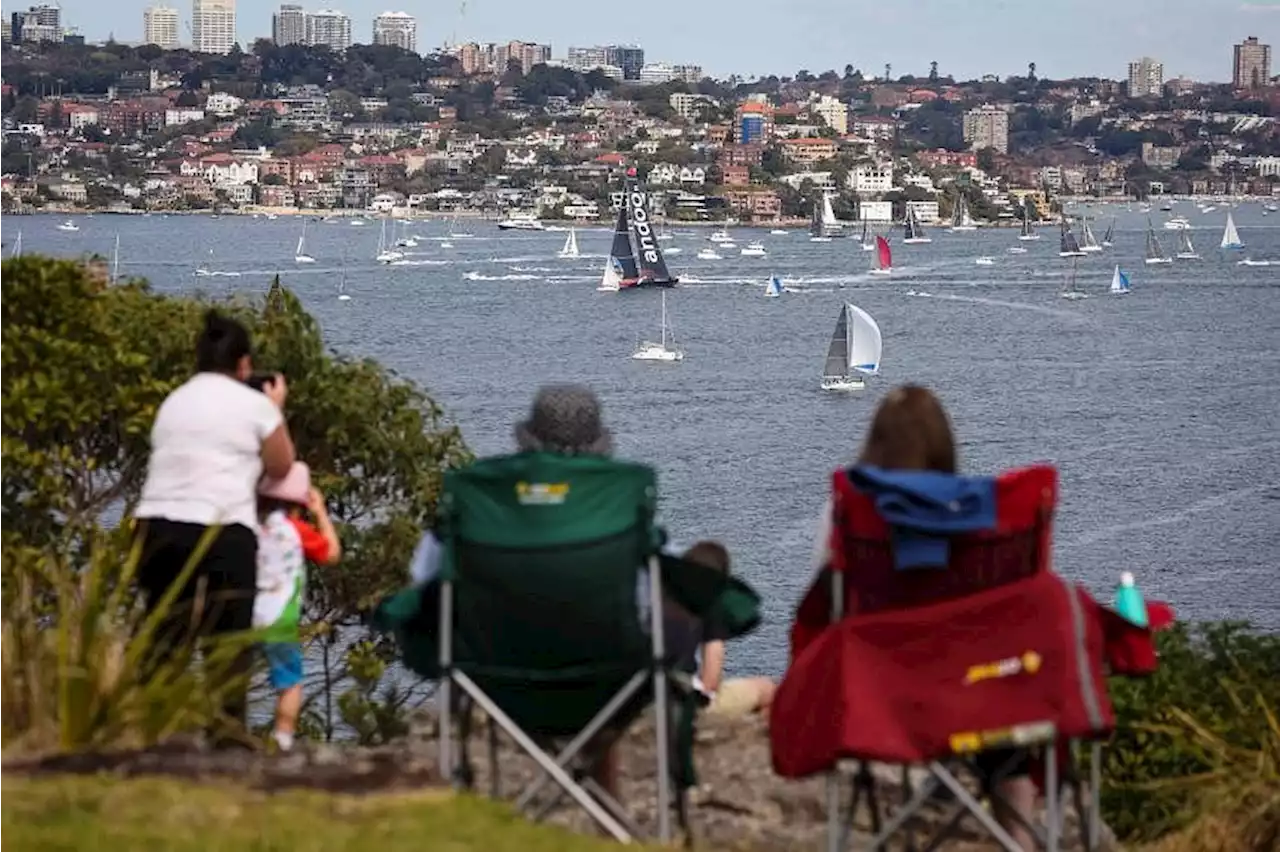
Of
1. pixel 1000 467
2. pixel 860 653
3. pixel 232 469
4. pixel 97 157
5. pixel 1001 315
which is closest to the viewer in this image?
pixel 860 653

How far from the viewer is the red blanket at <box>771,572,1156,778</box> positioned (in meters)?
4.71

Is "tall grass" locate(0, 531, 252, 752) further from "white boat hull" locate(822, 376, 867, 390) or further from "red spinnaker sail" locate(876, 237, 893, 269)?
"red spinnaker sail" locate(876, 237, 893, 269)

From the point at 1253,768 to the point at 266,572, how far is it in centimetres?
230

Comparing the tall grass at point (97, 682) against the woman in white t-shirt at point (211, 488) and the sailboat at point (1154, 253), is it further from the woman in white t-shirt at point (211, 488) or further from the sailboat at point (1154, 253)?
the sailboat at point (1154, 253)

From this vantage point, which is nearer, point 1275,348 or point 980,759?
point 980,759

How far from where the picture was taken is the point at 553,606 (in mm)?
5078

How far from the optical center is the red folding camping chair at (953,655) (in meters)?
4.71

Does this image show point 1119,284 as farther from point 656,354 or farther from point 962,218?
point 962,218

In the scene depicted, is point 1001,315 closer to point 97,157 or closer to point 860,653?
point 860,653

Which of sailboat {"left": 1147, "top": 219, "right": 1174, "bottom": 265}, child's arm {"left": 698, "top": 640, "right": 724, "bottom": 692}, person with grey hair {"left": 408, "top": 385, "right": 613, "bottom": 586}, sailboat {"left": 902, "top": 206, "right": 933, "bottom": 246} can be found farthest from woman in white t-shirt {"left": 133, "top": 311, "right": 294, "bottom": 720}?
sailboat {"left": 902, "top": 206, "right": 933, "bottom": 246}

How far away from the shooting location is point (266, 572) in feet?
19.3

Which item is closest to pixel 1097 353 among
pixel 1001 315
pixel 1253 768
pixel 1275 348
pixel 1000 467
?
pixel 1275 348

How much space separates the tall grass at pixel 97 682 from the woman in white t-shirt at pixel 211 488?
0.31m

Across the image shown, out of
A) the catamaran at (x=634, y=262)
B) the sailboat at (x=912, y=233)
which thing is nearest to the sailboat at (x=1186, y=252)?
the sailboat at (x=912, y=233)
